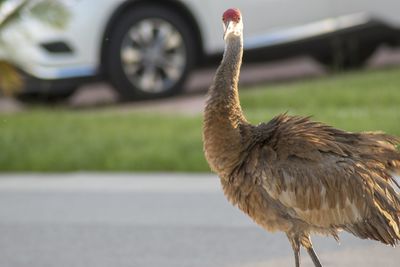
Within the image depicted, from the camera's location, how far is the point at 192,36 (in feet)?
40.5

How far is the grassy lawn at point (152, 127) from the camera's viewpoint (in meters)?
10.0

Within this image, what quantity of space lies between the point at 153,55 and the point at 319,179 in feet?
20.5

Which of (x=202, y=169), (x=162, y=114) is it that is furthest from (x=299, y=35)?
(x=202, y=169)

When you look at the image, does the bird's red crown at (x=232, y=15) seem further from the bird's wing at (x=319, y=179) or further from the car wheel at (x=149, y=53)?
the car wheel at (x=149, y=53)

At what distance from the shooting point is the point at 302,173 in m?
5.89

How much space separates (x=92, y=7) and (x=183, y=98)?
157 cm

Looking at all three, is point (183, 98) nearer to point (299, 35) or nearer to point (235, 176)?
point (299, 35)

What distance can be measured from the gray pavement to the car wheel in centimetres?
241

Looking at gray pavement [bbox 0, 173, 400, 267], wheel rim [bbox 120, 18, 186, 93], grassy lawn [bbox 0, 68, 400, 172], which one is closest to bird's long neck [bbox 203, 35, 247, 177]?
gray pavement [bbox 0, 173, 400, 267]

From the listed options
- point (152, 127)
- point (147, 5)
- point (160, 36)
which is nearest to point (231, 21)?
point (152, 127)

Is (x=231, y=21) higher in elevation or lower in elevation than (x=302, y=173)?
higher

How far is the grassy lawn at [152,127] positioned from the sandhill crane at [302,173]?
371cm

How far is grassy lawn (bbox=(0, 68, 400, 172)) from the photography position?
→ 10.0 meters

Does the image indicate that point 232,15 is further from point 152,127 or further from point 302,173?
point 152,127
